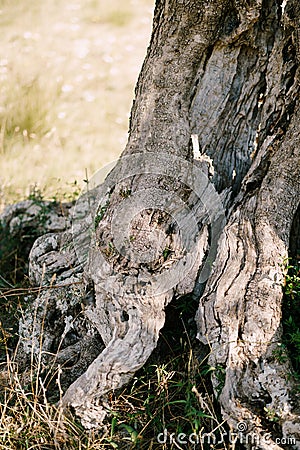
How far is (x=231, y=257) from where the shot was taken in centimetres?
335

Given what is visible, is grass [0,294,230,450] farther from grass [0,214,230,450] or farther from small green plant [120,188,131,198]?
small green plant [120,188,131,198]

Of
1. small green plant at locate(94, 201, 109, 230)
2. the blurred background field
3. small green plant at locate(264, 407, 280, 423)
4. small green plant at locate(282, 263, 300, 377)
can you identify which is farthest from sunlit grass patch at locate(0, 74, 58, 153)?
small green plant at locate(264, 407, 280, 423)

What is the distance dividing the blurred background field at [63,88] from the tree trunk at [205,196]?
1.99m

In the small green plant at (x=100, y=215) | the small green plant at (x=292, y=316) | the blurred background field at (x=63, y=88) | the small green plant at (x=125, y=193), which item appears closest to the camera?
the small green plant at (x=292, y=316)

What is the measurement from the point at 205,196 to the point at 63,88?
5453 millimetres

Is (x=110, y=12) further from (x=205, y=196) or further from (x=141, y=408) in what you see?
(x=141, y=408)

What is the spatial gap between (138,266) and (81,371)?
722mm

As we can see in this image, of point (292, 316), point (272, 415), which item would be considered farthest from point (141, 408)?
point (292, 316)

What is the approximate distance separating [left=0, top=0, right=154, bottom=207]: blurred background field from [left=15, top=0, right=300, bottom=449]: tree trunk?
199 centimetres

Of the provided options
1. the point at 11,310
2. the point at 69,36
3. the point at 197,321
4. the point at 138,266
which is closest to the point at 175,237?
the point at 138,266

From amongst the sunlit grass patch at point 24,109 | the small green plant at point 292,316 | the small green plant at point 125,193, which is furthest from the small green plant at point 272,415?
the sunlit grass patch at point 24,109

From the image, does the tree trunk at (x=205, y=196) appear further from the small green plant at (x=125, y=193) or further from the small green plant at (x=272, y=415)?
the small green plant at (x=272, y=415)

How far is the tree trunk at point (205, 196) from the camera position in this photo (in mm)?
3086

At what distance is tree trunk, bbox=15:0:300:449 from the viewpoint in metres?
3.09
